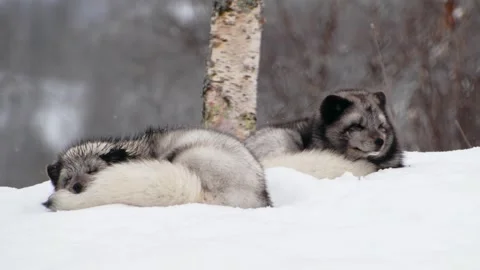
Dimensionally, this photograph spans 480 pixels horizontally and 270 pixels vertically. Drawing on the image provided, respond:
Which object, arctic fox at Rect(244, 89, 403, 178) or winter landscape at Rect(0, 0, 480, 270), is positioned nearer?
winter landscape at Rect(0, 0, 480, 270)

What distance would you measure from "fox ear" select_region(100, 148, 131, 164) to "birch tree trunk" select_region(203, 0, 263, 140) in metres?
1.94

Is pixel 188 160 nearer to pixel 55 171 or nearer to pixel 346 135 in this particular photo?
pixel 55 171

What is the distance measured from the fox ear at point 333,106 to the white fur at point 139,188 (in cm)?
231

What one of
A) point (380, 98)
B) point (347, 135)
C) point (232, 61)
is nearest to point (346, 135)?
point (347, 135)

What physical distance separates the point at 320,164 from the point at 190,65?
333 inches

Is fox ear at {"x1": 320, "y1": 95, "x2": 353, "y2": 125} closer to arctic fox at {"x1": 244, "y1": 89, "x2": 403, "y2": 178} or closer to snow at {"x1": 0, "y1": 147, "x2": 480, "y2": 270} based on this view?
arctic fox at {"x1": 244, "y1": 89, "x2": 403, "y2": 178}

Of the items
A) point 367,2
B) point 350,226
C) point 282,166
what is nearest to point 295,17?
point 367,2

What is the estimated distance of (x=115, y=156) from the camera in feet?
14.0

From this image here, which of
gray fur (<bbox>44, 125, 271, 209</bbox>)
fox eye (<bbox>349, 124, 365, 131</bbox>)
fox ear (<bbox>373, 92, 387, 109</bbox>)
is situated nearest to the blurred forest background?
fox ear (<bbox>373, 92, 387, 109</bbox>)

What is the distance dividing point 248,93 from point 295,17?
6870mm

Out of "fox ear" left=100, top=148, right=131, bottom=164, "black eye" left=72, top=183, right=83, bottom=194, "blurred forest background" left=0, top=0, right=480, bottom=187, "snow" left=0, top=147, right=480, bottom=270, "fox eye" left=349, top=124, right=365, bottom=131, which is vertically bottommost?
"blurred forest background" left=0, top=0, right=480, bottom=187

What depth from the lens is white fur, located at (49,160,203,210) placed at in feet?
11.5

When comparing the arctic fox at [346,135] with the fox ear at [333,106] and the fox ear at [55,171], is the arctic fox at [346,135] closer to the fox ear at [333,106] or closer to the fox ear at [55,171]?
the fox ear at [333,106]

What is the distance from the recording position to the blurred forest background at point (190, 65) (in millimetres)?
11250
